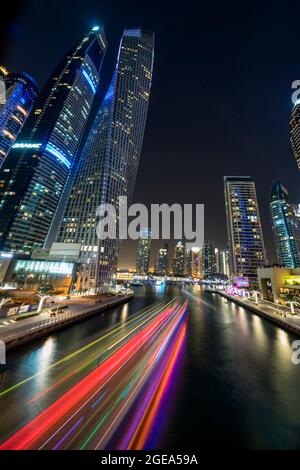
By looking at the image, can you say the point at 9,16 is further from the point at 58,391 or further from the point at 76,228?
the point at 76,228

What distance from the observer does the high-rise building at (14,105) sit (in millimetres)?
121250

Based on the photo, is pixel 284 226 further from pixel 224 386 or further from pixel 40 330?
pixel 40 330

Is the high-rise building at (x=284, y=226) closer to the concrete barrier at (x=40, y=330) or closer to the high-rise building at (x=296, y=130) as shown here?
the high-rise building at (x=296, y=130)

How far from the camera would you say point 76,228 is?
81.1 meters

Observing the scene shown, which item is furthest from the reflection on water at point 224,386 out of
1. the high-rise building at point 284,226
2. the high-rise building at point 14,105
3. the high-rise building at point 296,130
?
the high-rise building at point 284,226

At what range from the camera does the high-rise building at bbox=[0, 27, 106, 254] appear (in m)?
112

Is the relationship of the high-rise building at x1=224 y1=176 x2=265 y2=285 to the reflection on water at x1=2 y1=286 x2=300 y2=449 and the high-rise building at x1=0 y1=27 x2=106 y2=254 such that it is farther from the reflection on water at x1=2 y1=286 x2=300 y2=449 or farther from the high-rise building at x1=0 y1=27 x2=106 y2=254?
the high-rise building at x1=0 y1=27 x2=106 y2=254

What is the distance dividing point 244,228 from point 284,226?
78.9 metres

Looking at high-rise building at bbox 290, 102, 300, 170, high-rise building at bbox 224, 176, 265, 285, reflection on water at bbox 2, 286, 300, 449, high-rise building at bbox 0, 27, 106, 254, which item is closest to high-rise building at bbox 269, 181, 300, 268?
high-rise building at bbox 224, 176, 265, 285

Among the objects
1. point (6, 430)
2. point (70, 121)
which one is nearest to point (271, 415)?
point (6, 430)

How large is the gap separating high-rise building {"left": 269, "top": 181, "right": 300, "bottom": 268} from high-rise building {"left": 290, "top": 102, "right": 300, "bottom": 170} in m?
88.5

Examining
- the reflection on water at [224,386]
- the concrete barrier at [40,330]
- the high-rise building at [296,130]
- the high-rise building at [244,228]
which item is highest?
the high-rise building at [296,130]

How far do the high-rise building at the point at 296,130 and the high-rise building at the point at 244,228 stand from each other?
121 feet

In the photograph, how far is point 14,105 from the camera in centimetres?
13012
